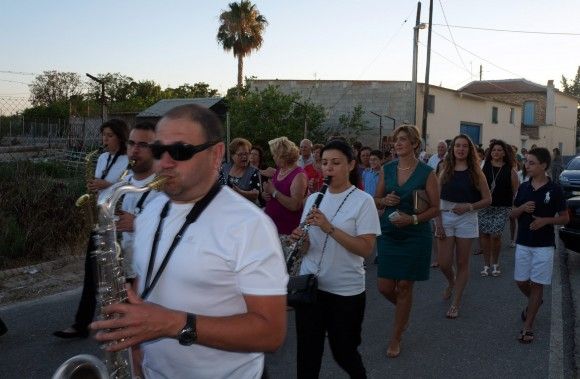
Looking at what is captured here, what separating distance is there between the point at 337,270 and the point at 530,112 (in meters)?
52.9

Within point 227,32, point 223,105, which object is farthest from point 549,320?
point 227,32

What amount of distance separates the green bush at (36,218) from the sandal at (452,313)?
5.09 meters

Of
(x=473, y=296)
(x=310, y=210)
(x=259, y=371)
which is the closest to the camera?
(x=259, y=371)

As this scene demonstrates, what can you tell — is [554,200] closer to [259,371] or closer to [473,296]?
[473,296]

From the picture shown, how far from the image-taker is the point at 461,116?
117 feet

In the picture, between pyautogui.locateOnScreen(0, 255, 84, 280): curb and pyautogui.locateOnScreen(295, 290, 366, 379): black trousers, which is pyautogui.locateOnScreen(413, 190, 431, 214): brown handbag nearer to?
pyautogui.locateOnScreen(295, 290, 366, 379): black trousers

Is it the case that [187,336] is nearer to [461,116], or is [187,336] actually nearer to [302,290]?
[302,290]

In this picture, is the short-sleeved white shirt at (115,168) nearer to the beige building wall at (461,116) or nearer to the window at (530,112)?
the beige building wall at (461,116)

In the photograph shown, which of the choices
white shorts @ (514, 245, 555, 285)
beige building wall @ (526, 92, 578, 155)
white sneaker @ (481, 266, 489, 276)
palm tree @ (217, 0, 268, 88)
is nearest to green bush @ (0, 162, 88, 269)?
white sneaker @ (481, 266, 489, 276)

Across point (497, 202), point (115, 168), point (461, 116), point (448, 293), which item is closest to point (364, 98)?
point (461, 116)

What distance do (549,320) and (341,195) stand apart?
348cm

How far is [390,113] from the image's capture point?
3064 cm

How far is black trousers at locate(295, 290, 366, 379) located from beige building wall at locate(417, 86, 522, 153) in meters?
27.3

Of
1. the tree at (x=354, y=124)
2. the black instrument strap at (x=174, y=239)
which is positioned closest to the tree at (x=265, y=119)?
the tree at (x=354, y=124)
